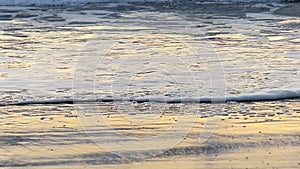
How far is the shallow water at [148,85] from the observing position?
14.8ft

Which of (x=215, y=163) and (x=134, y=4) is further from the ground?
(x=215, y=163)

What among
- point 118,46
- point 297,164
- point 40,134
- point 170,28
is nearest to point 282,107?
point 297,164

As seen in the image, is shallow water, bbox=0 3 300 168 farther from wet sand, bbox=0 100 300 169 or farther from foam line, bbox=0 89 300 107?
foam line, bbox=0 89 300 107

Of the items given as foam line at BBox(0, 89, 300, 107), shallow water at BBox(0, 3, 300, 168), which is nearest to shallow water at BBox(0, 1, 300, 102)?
shallow water at BBox(0, 3, 300, 168)

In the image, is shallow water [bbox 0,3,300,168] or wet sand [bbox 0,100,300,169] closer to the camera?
wet sand [bbox 0,100,300,169]

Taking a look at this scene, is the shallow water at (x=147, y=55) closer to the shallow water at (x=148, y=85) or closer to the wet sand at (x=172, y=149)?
the shallow water at (x=148, y=85)

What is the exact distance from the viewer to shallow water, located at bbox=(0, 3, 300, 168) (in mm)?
4500

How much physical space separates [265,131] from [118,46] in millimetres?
4676

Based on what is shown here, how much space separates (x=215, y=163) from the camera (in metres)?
4.27

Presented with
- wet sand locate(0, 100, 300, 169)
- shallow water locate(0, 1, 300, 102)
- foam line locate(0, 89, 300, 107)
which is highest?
wet sand locate(0, 100, 300, 169)

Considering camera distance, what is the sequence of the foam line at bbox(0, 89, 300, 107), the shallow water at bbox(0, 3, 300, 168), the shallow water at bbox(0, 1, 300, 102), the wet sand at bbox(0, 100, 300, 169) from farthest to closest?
the shallow water at bbox(0, 1, 300, 102), the foam line at bbox(0, 89, 300, 107), the shallow water at bbox(0, 3, 300, 168), the wet sand at bbox(0, 100, 300, 169)

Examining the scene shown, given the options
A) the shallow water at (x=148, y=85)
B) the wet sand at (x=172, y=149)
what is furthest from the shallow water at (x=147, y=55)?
the wet sand at (x=172, y=149)

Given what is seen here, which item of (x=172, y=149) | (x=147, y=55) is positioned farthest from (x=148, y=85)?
(x=172, y=149)

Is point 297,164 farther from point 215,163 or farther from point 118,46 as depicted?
point 118,46
